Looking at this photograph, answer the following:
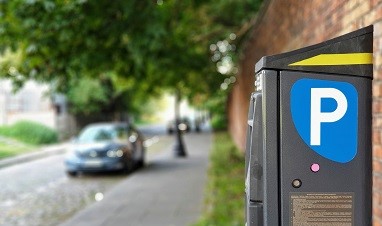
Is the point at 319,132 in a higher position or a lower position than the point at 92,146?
higher

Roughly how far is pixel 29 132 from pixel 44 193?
16074 mm

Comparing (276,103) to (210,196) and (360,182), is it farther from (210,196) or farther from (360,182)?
(210,196)

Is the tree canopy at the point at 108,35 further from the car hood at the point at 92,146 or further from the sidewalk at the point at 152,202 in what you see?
the sidewalk at the point at 152,202

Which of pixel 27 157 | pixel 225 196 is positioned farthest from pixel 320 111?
pixel 27 157

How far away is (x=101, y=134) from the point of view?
14.4m

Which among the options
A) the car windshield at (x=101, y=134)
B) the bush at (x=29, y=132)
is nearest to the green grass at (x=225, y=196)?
the car windshield at (x=101, y=134)

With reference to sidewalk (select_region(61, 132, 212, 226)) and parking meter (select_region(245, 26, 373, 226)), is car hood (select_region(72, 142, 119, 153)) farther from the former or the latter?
parking meter (select_region(245, 26, 373, 226))

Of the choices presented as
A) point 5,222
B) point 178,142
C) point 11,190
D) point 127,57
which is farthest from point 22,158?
point 5,222

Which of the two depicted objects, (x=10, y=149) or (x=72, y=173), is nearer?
(x=72, y=173)

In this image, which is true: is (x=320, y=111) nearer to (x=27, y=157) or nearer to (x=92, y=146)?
(x=92, y=146)

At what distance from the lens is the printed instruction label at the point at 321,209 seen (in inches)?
83.0

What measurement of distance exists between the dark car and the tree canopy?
2314 millimetres

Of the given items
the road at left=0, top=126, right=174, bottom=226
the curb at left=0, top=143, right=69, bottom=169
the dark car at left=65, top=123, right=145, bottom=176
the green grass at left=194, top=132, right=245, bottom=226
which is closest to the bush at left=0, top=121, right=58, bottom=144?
the curb at left=0, top=143, right=69, bottom=169

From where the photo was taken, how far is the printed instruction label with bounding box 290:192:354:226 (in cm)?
211
